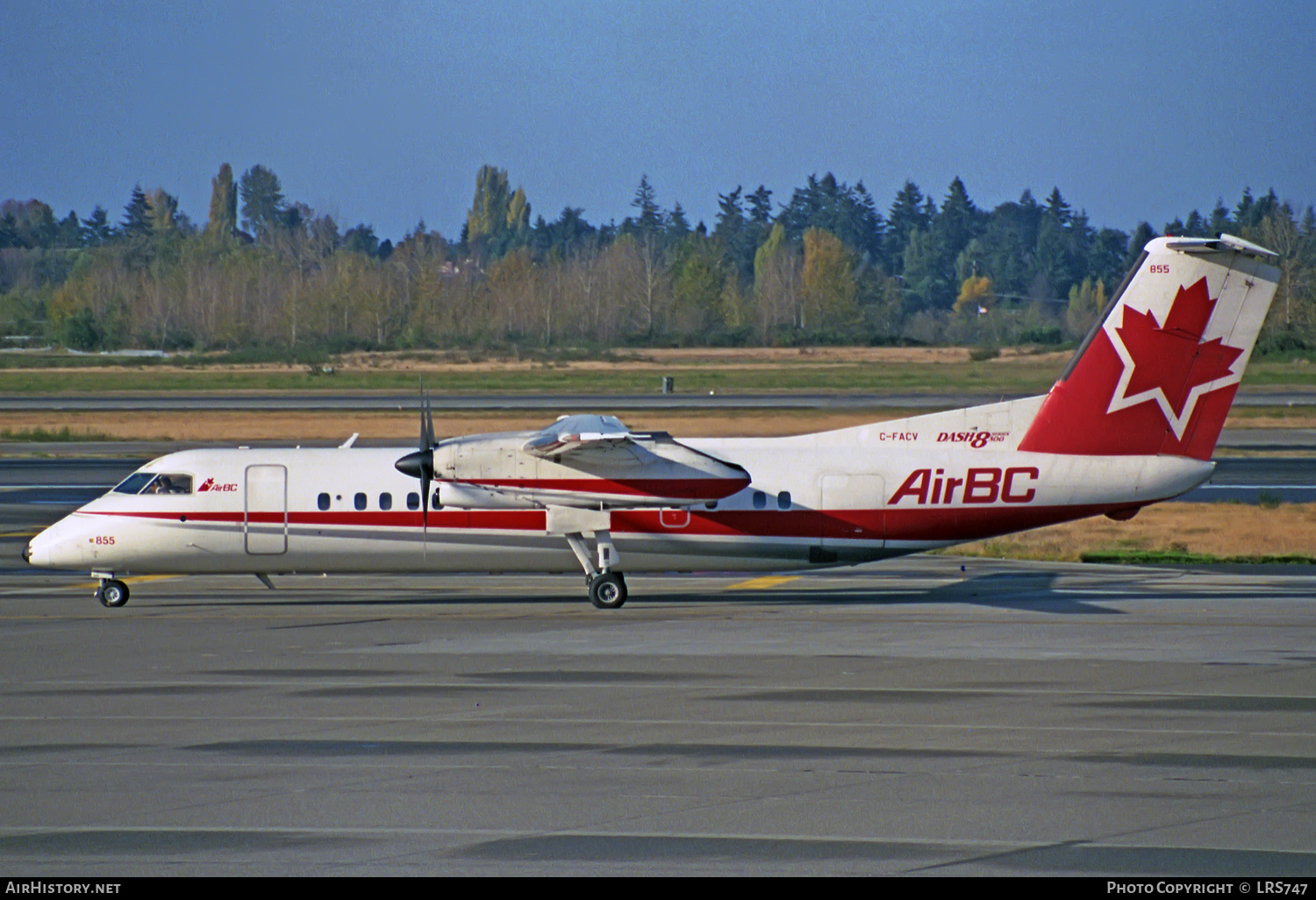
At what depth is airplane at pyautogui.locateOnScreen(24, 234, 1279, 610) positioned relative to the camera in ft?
74.6

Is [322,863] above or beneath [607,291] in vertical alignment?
beneath

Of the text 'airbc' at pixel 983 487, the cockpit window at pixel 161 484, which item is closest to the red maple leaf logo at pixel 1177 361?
the text 'airbc' at pixel 983 487

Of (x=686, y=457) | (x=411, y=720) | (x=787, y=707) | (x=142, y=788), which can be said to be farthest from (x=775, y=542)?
(x=142, y=788)

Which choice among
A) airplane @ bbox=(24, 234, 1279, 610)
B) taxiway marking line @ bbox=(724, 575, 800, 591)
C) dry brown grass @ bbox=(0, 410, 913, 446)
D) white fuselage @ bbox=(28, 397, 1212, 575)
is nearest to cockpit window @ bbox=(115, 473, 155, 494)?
white fuselage @ bbox=(28, 397, 1212, 575)

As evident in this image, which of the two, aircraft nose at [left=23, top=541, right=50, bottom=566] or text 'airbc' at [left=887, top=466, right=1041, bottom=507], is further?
aircraft nose at [left=23, top=541, right=50, bottom=566]

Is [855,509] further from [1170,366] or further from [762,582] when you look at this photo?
[1170,366]

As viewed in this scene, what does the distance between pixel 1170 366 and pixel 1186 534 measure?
1118cm

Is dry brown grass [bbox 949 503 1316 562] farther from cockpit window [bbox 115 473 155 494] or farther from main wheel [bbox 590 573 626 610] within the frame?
cockpit window [bbox 115 473 155 494]

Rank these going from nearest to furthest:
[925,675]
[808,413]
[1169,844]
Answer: [1169,844] < [925,675] < [808,413]

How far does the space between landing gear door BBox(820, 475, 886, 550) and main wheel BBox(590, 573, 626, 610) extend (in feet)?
11.5

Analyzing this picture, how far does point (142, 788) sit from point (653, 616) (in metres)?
11.3

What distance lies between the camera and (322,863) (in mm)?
9609

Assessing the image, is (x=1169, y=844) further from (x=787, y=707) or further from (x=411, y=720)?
(x=411, y=720)
